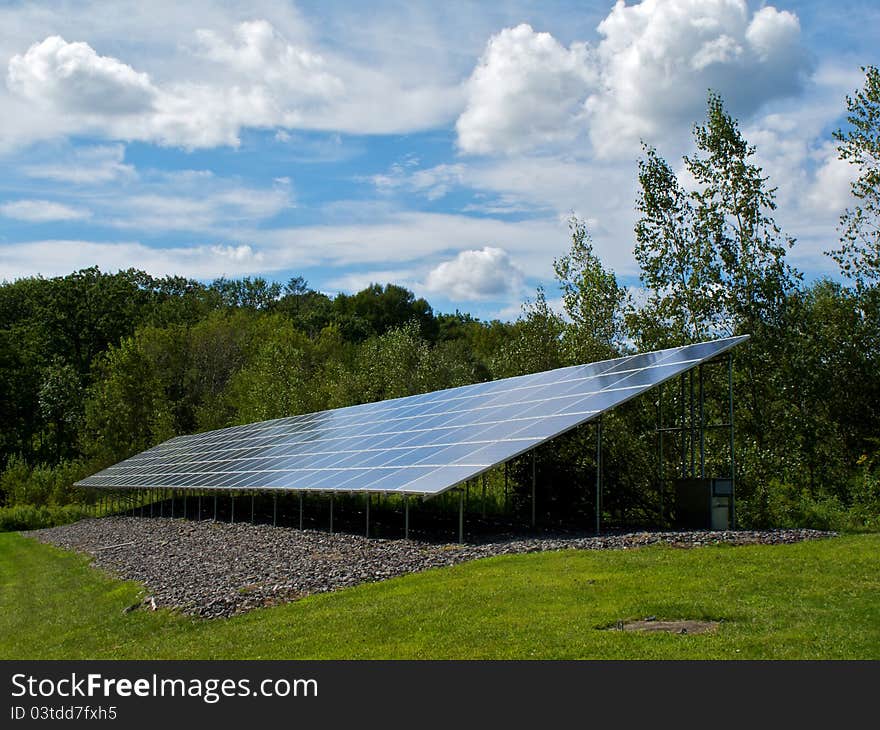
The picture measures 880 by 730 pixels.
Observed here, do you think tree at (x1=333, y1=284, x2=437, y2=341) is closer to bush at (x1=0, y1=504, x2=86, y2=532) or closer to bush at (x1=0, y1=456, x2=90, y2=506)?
bush at (x1=0, y1=456, x2=90, y2=506)

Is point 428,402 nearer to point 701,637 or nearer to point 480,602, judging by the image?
point 480,602

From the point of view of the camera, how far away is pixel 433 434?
2545 centimetres

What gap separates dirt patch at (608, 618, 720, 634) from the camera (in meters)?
10.1

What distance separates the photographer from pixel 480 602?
1223cm

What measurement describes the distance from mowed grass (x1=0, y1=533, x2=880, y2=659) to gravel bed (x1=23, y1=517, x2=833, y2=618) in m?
0.79

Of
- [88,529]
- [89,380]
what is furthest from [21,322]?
[88,529]

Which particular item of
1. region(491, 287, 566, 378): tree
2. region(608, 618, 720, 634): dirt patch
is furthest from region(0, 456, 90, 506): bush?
region(608, 618, 720, 634): dirt patch

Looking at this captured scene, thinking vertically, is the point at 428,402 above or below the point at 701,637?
above

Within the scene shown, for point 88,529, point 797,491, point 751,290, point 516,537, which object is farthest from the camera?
point 88,529

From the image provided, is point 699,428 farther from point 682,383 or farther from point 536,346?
point 536,346

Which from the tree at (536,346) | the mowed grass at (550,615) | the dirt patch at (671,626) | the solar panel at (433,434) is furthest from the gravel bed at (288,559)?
the tree at (536,346)

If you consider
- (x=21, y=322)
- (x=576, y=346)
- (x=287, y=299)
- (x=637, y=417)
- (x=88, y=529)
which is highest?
(x=287, y=299)

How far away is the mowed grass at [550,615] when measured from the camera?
31.6ft
